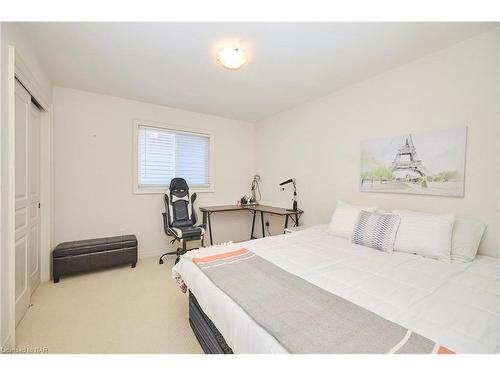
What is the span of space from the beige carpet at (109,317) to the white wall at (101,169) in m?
0.76

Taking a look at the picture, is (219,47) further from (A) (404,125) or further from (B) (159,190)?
(B) (159,190)

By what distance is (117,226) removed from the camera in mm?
3289

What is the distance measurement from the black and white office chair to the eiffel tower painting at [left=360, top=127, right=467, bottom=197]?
96.2 inches

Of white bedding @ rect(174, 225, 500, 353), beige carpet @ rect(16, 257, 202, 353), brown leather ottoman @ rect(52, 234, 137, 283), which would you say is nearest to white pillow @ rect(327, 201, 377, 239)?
white bedding @ rect(174, 225, 500, 353)

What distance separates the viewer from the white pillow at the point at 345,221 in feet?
7.59

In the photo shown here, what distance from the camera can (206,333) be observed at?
1450 millimetres

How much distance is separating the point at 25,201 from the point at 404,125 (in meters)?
3.85

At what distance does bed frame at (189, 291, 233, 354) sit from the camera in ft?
4.15

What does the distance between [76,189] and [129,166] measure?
2.43 feet

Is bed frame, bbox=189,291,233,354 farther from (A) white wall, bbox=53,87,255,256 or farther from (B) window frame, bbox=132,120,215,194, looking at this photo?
(B) window frame, bbox=132,120,215,194

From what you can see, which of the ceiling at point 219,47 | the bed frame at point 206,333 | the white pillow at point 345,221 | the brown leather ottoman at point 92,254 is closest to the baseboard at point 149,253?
the brown leather ottoman at point 92,254

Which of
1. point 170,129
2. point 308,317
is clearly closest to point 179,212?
point 170,129
